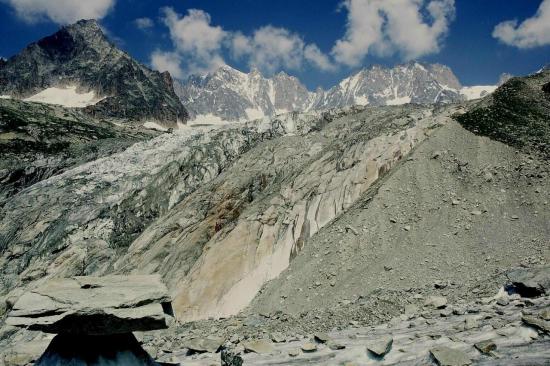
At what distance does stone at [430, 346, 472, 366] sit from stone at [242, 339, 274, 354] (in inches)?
258

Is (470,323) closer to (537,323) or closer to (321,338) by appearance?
(537,323)

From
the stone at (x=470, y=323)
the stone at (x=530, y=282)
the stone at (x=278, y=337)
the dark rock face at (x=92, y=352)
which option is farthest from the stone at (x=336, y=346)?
the stone at (x=530, y=282)

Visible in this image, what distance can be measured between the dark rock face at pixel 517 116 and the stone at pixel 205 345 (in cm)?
2342

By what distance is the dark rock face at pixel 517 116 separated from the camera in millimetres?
30266

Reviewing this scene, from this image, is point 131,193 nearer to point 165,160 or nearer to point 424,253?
point 165,160

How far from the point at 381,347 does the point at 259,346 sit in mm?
5148

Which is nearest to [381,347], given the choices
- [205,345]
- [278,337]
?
[278,337]

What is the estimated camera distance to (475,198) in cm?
2606

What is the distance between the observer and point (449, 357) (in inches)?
445

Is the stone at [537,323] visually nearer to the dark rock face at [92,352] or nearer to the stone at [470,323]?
the stone at [470,323]

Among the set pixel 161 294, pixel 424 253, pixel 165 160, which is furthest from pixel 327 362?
pixel 165 160

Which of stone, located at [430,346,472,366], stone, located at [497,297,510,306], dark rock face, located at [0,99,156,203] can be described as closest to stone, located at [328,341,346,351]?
stone, located at [430,346,472,366]

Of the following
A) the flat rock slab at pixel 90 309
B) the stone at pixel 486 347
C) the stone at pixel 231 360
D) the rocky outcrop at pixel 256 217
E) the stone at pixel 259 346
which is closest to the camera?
the stone at pixel 486 347

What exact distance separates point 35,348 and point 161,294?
8.46 metres
